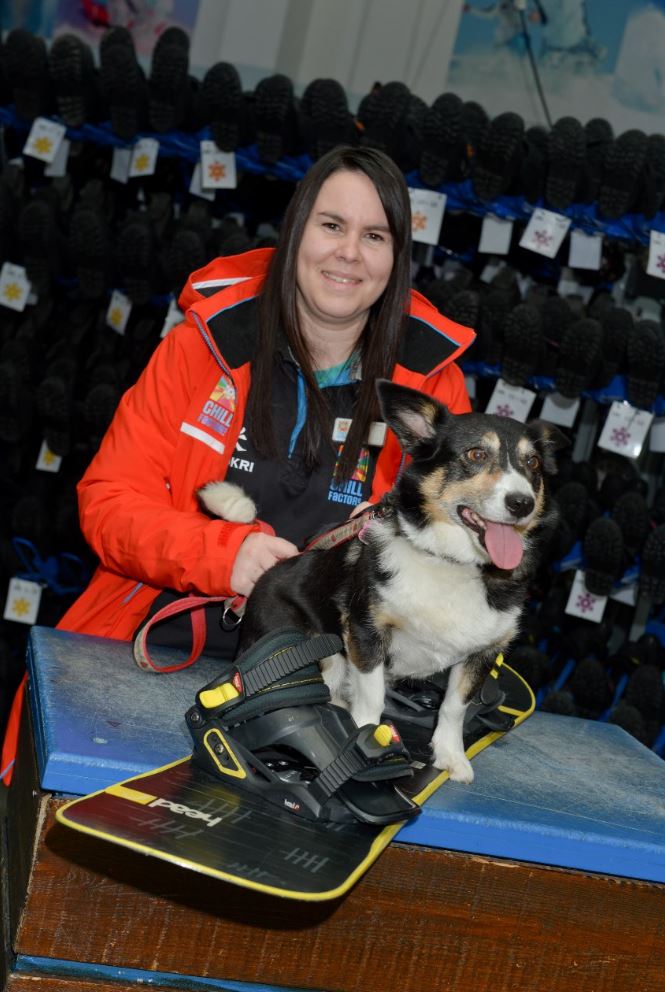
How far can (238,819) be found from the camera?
1102 mm

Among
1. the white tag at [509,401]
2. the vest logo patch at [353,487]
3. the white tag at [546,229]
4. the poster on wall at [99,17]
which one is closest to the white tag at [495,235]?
the white tag at [546,229]

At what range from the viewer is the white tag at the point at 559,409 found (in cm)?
288

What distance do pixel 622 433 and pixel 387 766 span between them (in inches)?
72.1

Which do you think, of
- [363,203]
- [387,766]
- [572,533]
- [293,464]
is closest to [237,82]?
Result: [363,203]

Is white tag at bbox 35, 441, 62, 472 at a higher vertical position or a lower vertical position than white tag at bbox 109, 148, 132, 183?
lower

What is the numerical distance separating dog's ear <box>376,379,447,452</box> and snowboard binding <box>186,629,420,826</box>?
402 millimetres

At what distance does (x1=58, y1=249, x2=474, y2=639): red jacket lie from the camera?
181cm

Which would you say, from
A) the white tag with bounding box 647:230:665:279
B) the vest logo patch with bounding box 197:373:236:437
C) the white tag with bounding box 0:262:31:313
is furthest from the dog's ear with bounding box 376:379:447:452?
the white tag with bounding box 0:262:31:313

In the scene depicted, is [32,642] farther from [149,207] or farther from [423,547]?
[149,207]

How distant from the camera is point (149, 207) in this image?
3094mm

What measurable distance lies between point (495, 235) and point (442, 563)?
5.34ft

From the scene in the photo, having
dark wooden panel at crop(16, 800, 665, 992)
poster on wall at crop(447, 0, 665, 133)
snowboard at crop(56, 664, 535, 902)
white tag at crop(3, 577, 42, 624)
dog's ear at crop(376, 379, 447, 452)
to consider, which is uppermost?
poster on wall at crop(447, 0, 665, 133)

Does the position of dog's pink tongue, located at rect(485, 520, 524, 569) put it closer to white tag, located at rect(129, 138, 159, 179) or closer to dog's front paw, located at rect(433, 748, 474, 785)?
dog's front paw, located at rect(433, 748, 474, 785)

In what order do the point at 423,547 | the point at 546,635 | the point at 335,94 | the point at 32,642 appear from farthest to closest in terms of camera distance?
Answer: the point at 546,635, the point at 335,94, the point at 32,642, the point at 423,547
